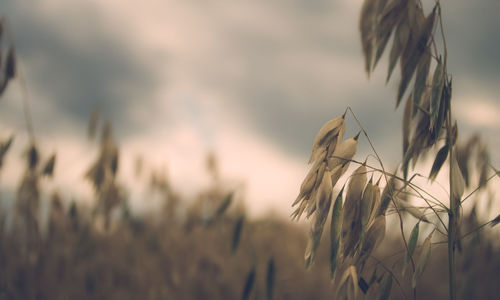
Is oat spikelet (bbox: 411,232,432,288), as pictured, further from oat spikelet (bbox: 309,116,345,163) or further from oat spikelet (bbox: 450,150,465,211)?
oat spikelet (bbox: 309,116,345,163)

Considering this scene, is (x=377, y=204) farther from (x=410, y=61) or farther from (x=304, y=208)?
(x=410, y=61)

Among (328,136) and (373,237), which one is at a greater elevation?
(328,136)

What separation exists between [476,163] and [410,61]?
3.78 ft

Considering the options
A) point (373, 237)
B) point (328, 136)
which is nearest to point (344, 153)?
point (328, 136)

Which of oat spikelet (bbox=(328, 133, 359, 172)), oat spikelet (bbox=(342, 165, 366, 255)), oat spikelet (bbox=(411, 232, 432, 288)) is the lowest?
oat spikelet (bbox=(411, 232, 432, 288))

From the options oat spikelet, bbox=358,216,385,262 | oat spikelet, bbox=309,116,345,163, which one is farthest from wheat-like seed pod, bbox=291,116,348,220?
oat spikelet, bbox=358,216,385,262

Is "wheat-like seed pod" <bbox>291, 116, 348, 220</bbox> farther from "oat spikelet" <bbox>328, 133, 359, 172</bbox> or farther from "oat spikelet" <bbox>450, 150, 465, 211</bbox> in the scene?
"oat spikelet" <bbox>450, 150, 465, 211</bbox>

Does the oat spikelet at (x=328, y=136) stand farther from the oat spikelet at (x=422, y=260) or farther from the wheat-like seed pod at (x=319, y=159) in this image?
the oat spikelet at (x=422, y=260)

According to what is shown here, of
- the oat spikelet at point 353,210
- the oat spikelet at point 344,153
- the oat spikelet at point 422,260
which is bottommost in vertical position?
the oat spikelet at point 422,260

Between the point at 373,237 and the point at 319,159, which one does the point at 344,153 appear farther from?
the point at 373,237

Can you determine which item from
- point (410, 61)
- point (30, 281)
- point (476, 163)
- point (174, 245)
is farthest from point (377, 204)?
point (174, 245)

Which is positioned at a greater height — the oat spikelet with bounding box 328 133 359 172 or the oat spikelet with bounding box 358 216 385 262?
the oat spikelet with bounding box 328 133 359 172

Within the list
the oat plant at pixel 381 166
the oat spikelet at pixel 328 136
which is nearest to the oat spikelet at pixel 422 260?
the oat plant at pixel 381 166

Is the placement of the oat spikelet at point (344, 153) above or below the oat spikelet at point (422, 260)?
above
